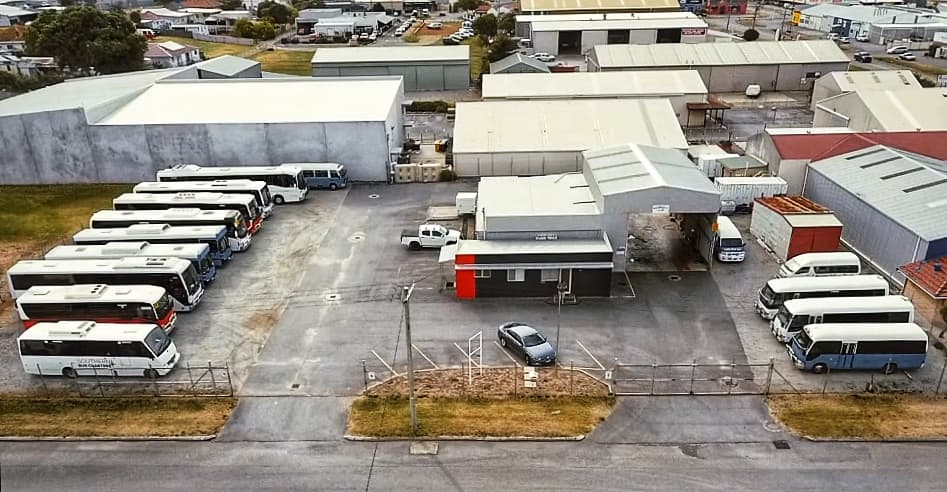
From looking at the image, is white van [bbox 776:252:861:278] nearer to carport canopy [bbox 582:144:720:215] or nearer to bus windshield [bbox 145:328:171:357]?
carport canopy [bbox 582:144:720:215]

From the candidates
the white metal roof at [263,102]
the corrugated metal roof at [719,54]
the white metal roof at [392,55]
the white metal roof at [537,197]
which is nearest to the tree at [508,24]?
the white metal roof at [392,55]

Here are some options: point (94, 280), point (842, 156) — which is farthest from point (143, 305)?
point (842, 156)

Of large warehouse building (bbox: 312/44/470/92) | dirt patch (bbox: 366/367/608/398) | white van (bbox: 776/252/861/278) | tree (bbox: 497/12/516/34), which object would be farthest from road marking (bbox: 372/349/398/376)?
tree (bbox: 497/12/516/34)

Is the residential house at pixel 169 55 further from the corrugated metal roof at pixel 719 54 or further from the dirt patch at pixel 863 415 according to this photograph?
the dirt patch at pixel 863 415

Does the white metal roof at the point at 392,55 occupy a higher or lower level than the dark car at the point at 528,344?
higher

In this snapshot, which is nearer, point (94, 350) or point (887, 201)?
point (94, 350)

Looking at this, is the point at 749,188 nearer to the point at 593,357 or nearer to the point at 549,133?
the point at 549,133

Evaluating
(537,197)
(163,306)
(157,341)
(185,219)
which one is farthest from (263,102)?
(157,341)
